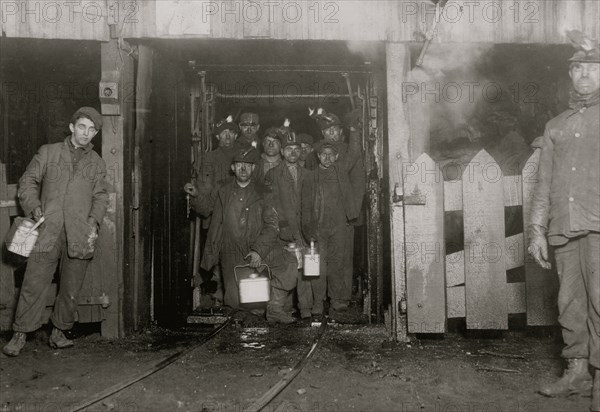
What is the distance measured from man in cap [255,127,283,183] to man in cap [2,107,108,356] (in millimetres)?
2925

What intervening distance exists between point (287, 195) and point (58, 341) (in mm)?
3585

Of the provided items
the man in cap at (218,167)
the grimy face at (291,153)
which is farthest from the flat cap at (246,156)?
the man in cap at (218,167)

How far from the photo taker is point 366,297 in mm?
7371

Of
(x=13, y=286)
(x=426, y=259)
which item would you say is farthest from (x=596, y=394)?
(x=13, y=286)

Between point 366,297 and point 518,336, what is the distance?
2128 millimetres

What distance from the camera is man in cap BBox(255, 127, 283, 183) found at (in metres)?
8.22

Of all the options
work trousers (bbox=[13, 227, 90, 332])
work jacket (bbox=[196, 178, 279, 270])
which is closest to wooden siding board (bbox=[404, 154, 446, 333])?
work jacket (bbox=[196, 178, 279, 270])

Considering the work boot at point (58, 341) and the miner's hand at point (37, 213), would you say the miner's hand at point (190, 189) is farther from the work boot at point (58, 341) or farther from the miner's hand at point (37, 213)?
the work boot at point (58, 341)

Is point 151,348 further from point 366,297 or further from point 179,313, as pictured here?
point 366,297

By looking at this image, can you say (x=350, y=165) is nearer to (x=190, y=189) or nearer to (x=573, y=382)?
(x=190, y=189)

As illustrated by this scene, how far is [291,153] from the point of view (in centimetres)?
779

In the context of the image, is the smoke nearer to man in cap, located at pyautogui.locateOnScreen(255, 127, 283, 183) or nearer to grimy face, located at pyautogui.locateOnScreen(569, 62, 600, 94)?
grimy face, located at pyautogui.locateOnScreen(569, 62, 600, 94)

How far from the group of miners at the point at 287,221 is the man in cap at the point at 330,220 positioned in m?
0.01

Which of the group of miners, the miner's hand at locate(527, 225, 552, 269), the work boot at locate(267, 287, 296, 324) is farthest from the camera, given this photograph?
the group of miners
